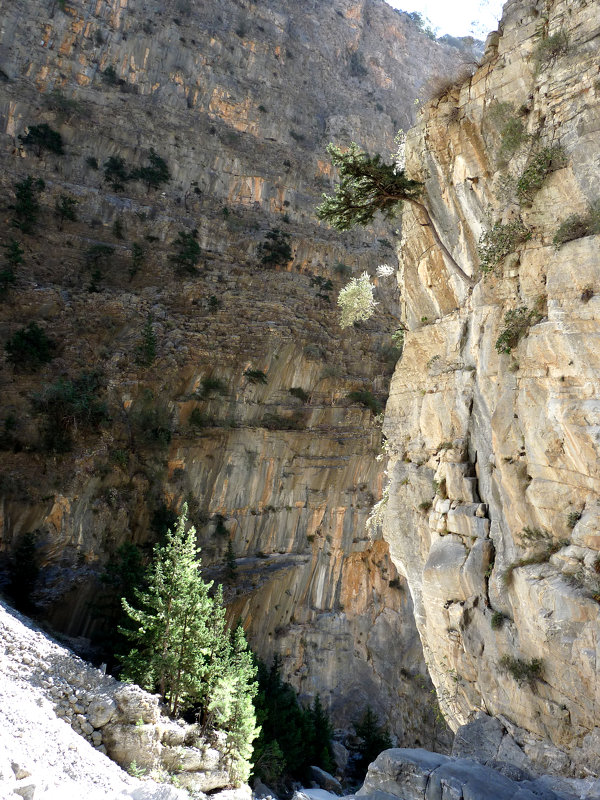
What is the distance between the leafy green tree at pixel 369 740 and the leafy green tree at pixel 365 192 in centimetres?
2121

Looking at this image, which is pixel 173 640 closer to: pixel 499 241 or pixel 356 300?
pixel 356 300

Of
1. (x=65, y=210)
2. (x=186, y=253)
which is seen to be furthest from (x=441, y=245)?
A: (x=65, y=210)

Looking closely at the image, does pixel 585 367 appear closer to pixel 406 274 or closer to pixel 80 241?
pixel 406 274

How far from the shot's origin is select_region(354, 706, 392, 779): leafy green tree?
2183cm

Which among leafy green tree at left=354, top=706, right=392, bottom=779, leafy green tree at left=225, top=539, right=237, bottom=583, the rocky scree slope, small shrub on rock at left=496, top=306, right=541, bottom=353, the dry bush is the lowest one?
leafy green tree at left=354, top=706, right=392, bottom=779

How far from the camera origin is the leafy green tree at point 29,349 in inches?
850

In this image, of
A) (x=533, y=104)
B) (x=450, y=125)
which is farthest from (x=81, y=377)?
(x=533, y=104)

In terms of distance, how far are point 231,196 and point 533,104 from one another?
31.1m

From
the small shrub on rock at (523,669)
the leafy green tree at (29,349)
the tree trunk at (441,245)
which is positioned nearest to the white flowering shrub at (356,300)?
the tree trunk at (441,245)

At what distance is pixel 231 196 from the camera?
120 ft

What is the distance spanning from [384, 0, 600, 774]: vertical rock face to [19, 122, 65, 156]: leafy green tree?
95.7 feet

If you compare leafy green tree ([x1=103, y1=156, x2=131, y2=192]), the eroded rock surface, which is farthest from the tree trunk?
leafy green tree ([x1=103, y1=156, x2=131, y2=192])

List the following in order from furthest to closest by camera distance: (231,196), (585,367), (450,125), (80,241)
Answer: (231,196) < (80,241) < (450,125) < (585,367)

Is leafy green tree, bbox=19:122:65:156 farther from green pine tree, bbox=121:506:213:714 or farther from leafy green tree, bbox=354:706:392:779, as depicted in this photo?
leafy green tree, bbox=354:706:392:779
